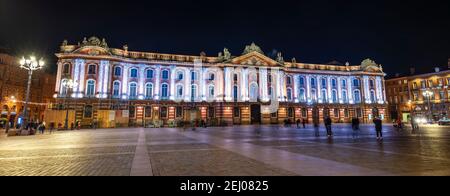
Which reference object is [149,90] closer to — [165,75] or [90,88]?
[165,75]

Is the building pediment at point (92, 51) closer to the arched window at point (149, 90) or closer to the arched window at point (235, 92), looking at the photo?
the arched window at point (149, 90)

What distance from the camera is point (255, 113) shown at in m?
49.0

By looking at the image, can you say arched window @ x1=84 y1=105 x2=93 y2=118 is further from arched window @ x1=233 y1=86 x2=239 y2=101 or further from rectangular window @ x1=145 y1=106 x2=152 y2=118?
arched window @ x1=233 y1=86 x2=239 y2=101

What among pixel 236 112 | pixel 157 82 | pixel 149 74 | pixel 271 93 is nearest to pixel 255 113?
pixel 236 112

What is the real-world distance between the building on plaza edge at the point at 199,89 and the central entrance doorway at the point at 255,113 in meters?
0.21

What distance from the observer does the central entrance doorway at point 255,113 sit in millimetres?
48594

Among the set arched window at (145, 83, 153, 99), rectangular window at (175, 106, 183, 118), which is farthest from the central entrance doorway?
arched window at (145, 83, 153, 99)

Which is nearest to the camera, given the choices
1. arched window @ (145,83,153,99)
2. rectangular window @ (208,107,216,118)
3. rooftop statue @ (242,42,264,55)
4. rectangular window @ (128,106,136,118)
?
rectangular window @ (128,106,136,118)

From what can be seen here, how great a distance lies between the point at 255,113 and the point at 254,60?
11407 millimetres

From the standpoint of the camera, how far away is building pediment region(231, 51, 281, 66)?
4938 centimetres

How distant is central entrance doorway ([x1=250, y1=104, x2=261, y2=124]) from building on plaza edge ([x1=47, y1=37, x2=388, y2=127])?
0.21 meters

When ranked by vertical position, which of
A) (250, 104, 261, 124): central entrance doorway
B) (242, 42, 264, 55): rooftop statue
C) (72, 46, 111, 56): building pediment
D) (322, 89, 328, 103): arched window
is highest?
(242, 42, 264, 55): rooftop statue

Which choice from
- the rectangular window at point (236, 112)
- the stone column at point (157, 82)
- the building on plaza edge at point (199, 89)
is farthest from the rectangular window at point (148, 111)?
the rectangular window at point (236, 112)
